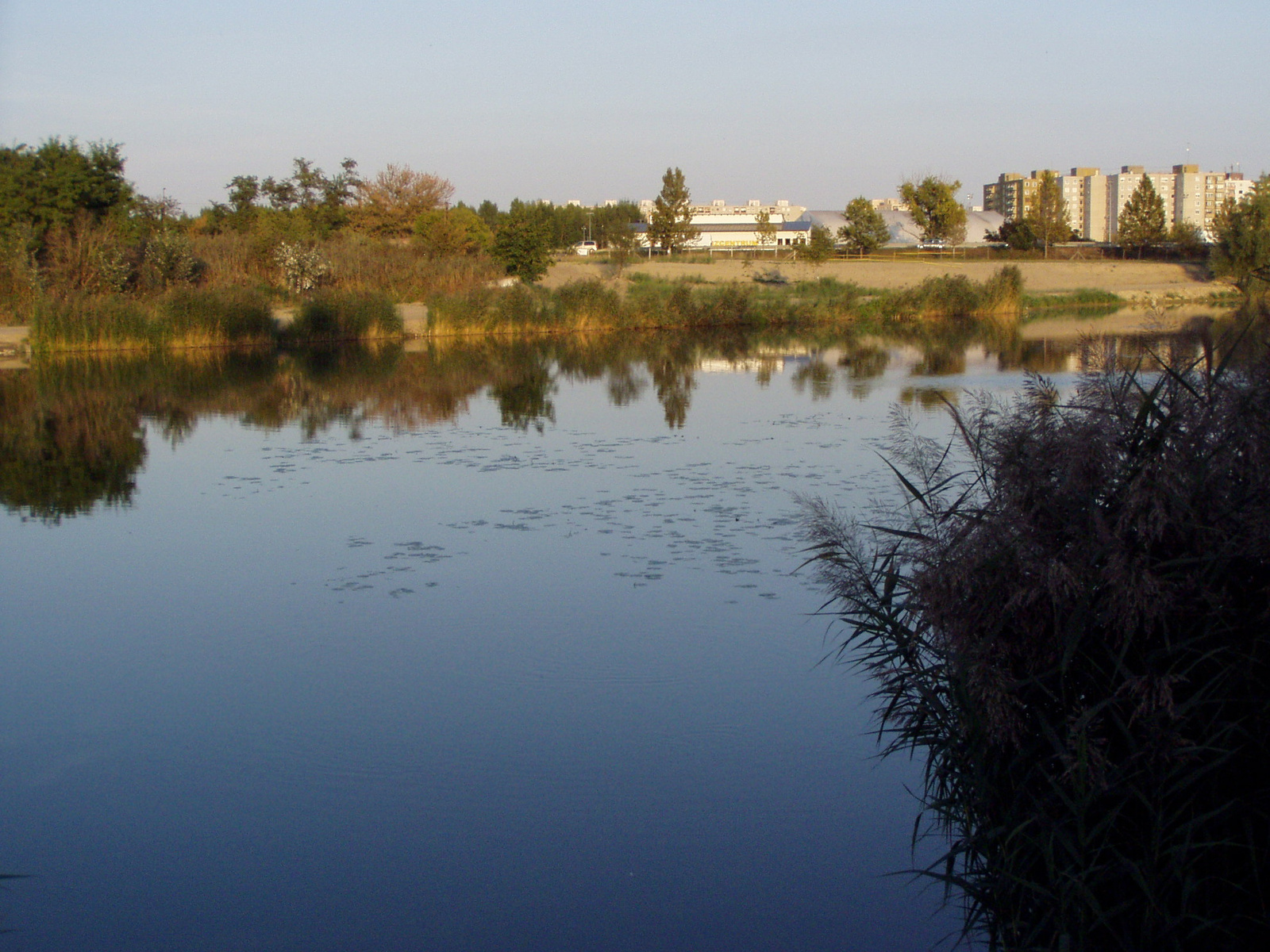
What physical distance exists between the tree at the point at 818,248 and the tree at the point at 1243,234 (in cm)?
Answer: 1301

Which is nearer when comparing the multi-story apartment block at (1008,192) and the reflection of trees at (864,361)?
the reflection of trees at (864,361)

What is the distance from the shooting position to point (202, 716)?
18.1 feet

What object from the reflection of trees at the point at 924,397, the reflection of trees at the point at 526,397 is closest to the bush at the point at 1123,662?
the reflection of trees at the point at 526,397

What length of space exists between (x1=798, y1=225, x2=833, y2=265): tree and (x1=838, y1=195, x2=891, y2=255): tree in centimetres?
875

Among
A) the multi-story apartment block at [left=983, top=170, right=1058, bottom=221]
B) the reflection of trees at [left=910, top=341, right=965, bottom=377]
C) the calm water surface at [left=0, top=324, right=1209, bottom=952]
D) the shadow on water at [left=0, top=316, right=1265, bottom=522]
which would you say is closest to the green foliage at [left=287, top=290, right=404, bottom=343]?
the shadow on water at [left=0, top=316, right=1265, bottom=522]

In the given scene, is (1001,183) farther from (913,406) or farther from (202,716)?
(202,716)

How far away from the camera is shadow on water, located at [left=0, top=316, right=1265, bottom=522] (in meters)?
12.9

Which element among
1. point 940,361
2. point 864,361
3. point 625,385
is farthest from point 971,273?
point 625,385

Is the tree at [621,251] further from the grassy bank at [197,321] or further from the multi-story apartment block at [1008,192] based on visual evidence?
the multi-story apartment block at [1008,192]

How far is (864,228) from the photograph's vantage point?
5269 cm

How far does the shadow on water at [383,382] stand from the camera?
1287 centimetres

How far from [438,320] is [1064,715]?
87.1 ft

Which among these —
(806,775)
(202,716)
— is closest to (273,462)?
(202,716)

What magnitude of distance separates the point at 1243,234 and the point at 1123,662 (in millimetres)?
39916
